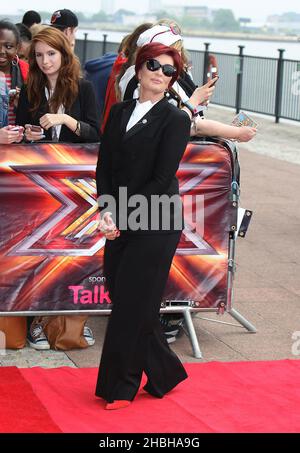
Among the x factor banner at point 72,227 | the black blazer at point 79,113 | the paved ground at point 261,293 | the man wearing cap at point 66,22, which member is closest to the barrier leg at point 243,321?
the paved ground at point 261,293

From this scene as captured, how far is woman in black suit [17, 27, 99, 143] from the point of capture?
711cm

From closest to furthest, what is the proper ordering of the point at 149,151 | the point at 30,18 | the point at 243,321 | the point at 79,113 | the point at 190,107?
the point at 149,151 → the point at 190,107 → the point at 79,113 → the point at 243,321 → the point at 30,18

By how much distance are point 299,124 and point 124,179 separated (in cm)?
1754

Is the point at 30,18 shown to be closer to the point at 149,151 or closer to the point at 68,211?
the point at 68,211

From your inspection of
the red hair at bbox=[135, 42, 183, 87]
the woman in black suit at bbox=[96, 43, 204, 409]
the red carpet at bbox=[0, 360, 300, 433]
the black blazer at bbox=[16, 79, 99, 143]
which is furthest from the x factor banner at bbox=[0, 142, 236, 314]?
the red hair at bbox=[135, 42, 183, 87]

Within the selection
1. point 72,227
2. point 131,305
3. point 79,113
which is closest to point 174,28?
point 79,113

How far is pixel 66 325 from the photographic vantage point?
23.4 feet

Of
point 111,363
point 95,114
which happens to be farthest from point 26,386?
point 95,114

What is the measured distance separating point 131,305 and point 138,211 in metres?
0.53

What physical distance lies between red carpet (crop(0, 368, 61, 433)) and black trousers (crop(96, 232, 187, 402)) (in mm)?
396

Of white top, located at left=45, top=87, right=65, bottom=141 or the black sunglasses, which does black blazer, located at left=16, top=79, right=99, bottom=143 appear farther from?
the black sunglasses

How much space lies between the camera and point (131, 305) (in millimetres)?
5863

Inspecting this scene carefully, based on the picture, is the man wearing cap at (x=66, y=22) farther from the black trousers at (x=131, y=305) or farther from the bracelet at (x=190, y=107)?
the black trousers at (x=131, y=305)

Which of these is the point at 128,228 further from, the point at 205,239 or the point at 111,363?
the point at 205,239
